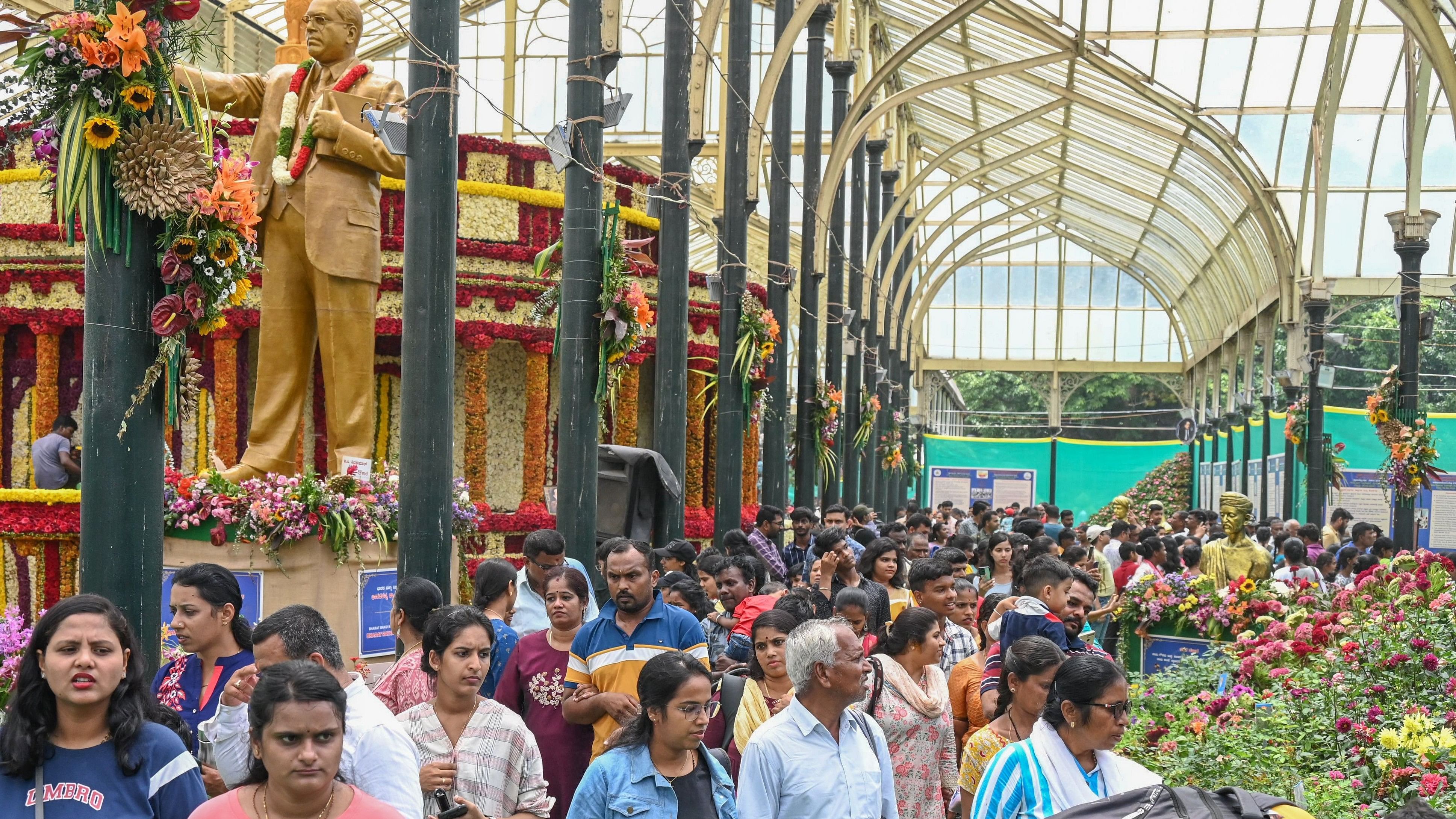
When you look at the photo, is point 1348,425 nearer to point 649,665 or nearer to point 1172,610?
point 1172,610

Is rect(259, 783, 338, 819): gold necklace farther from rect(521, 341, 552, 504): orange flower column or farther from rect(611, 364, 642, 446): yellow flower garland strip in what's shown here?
rect(611, 364, 642, 446): yellow flower garland strip

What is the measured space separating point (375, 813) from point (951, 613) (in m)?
4.98

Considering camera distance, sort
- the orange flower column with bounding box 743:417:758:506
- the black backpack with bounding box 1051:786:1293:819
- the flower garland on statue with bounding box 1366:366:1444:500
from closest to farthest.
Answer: the black backpack with bounding box 1051:786:1293:819 < the flower garland on statue with bounding box 1366:366:1444:500 < the orange flower column with bounding box 743:417:758:506

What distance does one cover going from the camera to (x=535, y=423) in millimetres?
16797

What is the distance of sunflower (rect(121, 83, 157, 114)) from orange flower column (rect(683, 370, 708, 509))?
45.2 ft

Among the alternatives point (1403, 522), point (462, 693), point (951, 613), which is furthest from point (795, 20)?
point (462, 693)

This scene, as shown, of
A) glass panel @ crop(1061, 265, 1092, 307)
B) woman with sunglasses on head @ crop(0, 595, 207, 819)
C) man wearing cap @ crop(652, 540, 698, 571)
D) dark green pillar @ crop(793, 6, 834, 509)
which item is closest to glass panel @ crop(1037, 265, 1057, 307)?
glass panel @ crop(1061, 265, 1092, 307)

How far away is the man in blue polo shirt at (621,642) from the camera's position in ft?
19.2

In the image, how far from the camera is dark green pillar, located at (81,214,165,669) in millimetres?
5949

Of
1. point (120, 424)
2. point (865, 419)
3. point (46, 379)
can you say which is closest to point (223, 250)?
point (120, 424)

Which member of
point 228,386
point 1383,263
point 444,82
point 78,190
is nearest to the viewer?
point 78,190

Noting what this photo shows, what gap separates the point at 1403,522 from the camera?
19406mm

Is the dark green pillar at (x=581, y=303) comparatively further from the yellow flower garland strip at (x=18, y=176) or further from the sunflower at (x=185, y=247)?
the yellow flower garland strip at (x=18, y=176)

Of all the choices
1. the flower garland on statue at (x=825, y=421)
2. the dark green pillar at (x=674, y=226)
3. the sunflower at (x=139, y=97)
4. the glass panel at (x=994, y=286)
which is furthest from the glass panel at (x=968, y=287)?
the sunflower at (x=139, y=97)
